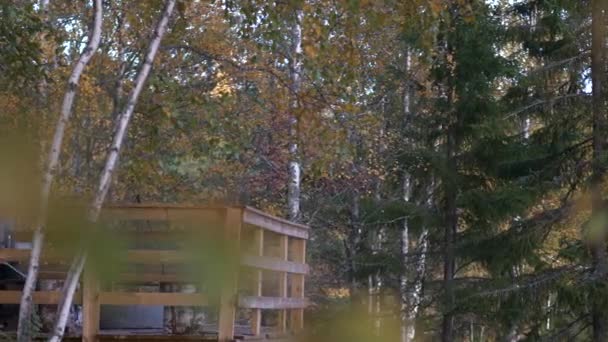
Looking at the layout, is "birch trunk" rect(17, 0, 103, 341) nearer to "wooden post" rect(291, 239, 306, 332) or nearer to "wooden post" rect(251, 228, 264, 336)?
"wooden post" rect(251, 228, 264, 336)

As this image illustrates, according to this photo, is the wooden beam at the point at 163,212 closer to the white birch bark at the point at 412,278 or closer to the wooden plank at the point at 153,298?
the wooden plank at the point at 153,298

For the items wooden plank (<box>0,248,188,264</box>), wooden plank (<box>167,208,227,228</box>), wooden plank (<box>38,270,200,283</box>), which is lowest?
wooden plank (<box>38,270,200,283</box>)

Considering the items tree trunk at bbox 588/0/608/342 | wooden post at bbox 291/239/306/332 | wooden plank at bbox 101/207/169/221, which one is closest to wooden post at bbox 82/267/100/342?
wooden plank at bbox 101/207/169/221

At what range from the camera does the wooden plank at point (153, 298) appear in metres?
8.20

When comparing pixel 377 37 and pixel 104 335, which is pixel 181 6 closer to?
pixel 104 335

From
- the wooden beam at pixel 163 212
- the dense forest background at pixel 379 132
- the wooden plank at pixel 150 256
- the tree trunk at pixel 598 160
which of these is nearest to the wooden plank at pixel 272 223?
the wooden beam at pixel 163 212

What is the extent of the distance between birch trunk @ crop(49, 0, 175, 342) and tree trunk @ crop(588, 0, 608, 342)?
7018mm

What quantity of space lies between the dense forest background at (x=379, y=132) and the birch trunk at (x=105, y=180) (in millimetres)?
545

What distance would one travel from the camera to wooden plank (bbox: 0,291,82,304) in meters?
8.24

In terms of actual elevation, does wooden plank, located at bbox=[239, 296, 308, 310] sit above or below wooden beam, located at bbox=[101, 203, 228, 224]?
below

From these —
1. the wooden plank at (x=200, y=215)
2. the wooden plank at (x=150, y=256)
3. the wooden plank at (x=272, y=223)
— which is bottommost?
the wooden plank at (x=150, y=256)

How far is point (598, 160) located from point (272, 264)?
5728mm

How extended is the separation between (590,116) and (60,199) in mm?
8142

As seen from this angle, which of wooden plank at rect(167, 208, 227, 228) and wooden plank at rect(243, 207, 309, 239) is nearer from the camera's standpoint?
wooden plank at rect(167, 208, 227, 228)
